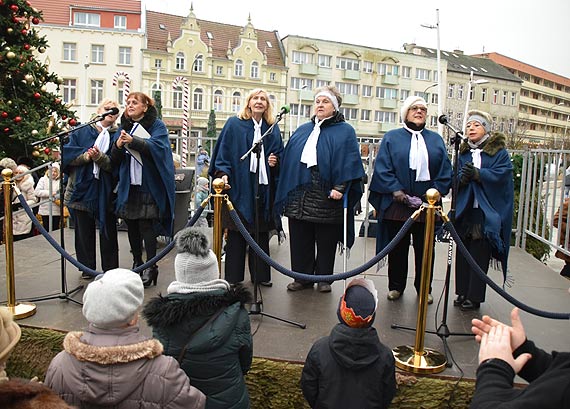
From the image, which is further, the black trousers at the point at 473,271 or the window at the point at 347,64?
the window at the point at 347,64

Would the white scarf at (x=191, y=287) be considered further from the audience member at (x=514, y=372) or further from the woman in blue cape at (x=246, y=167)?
the woman in blue cape at (x=246, y=167)

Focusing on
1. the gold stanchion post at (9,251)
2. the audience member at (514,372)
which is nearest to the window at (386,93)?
the gold stanchion post at (9,251)

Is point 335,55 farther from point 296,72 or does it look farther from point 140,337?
point 140,337

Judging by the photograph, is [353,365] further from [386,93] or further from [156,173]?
[386,93]

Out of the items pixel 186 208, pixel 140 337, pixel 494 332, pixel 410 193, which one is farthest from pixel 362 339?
pixel 186 208

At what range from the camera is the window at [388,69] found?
167 ft

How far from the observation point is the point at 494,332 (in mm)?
1867

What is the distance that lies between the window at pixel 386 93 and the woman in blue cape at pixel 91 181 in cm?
4855

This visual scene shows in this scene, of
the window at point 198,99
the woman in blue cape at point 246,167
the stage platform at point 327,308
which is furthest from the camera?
the window at point 198,99

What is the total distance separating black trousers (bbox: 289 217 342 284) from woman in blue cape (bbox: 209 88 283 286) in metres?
0.29

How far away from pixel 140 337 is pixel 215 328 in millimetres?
366

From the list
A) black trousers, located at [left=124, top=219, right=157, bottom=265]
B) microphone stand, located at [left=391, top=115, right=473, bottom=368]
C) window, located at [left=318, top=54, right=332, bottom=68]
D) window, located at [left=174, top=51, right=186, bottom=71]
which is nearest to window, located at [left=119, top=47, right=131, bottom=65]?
window, located at [left=174, top=51, right=186, bottom=71]

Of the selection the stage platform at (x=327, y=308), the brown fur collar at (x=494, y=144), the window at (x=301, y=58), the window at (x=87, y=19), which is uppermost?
the window at (x=87, y=19)

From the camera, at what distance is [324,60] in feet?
158
